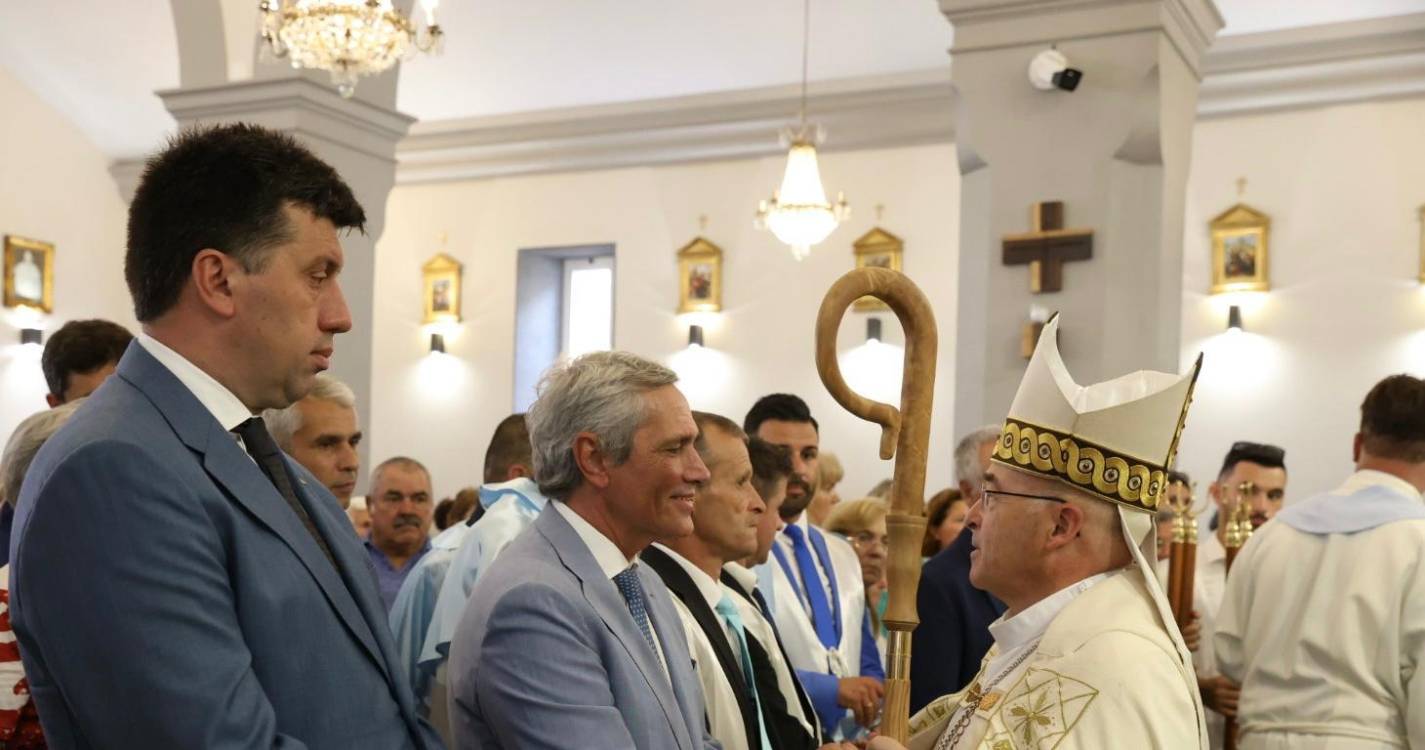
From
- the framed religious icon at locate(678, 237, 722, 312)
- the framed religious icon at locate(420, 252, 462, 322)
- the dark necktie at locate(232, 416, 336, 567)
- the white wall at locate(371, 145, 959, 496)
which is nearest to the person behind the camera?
the dark necktie at locate(232, 416, 336, 567)

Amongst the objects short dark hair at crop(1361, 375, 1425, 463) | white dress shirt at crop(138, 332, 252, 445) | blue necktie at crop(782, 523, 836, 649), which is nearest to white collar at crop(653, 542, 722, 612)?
blue necktie at crop(782, 523, 836, 649)

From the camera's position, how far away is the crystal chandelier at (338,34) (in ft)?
24.6

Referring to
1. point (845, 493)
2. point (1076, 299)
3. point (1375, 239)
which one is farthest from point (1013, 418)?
point (845, 493)

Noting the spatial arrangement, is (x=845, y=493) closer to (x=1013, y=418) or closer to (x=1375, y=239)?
(x=1375, y=239)

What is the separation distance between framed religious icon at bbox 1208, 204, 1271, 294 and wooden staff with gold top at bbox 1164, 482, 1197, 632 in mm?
6923

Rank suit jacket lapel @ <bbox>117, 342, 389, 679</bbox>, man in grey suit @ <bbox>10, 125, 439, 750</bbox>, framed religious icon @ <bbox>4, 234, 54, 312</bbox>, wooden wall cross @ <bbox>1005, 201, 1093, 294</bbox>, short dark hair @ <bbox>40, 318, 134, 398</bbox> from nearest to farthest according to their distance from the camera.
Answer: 1. man in grey suit @ <bbox>10, 125, 439, 750</bbox>
2. suit jacket lapel @ <bbox>117, 342, 389, 679</bbox>
3. short dark hair @ <bbox>40, 318, 134, 398</bbox>
4. wooden wall cross @ <bbox>1005, 201, 1093, 294</bbox>
5. framed religious icon @ <bbox>4, 234, 54, 312</bbox>

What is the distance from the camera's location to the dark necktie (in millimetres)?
2156

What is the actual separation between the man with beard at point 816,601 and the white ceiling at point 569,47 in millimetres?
6801

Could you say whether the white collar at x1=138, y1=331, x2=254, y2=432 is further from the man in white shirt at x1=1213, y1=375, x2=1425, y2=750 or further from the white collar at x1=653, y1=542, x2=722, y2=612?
the man in white shirt at x1=1213, y1=375, x2=1425, y2=750

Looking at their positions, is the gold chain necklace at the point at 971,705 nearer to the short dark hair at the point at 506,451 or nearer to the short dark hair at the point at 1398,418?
the short dark hair at the point at 506,451

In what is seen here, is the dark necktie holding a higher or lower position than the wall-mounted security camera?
lower

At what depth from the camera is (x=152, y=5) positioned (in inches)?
504

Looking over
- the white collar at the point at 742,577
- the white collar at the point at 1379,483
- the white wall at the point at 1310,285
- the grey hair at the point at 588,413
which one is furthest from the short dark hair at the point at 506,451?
the white wall at the point at 1310,285

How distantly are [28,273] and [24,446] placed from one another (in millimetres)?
12460
